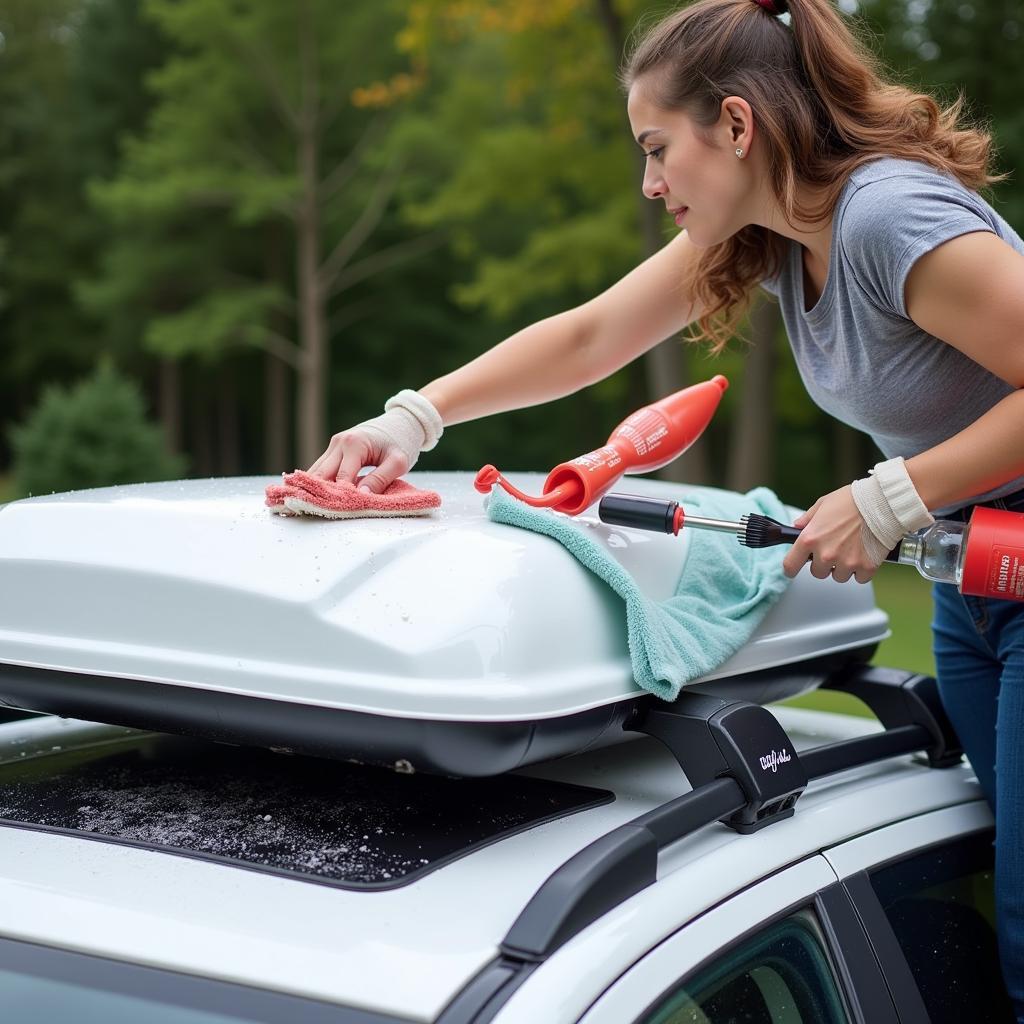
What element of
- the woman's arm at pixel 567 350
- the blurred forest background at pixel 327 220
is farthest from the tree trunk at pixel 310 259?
the woman's arm at pixel 567 350

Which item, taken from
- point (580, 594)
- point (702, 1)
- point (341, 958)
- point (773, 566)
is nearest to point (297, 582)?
point (580, 594)

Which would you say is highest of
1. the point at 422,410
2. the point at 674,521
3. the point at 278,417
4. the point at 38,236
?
the point at 38,236

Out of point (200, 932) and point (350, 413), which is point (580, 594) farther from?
point (350, 413)

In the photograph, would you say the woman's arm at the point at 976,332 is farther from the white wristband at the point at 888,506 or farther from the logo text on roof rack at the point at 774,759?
the logo text on roof rack at the point at 774,759

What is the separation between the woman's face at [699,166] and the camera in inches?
77.3

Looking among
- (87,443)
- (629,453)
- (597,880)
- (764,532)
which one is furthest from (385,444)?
(87,443)

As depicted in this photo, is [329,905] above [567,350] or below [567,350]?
below

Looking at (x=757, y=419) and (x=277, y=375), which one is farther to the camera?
(x=277, y=375)

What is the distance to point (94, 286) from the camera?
27.6 m

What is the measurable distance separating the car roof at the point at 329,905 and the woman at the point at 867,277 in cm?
43

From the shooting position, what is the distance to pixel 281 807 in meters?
1.71

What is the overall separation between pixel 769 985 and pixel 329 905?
54cm

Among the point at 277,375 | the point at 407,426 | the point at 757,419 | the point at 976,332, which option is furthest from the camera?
the point at 277,375

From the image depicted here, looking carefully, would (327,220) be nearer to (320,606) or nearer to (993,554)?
(993,554)
